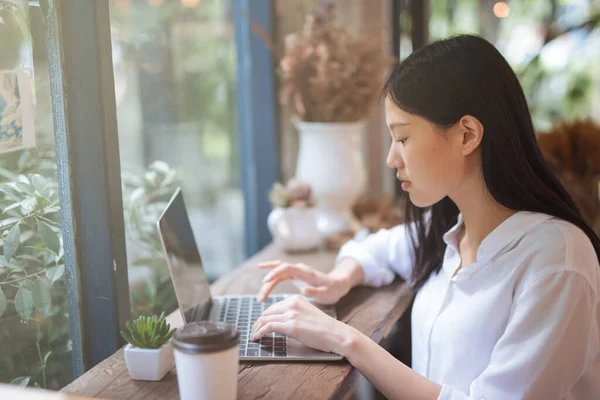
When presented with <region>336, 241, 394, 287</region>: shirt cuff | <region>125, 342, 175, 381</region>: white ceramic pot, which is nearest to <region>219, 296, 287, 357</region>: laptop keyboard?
<region>125, 342, 175, 381</region>: white ceramic pot

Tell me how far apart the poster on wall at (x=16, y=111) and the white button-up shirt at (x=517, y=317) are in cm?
83

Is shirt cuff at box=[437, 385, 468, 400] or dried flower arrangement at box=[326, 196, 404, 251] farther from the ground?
dried flower arrangement at box=[326, 196, 404, 251]

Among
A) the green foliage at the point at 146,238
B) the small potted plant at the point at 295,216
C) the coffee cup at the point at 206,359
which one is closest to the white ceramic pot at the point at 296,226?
the small potted plant at the point at 295,216

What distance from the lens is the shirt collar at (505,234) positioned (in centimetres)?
130

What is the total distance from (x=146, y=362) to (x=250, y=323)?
309 mm

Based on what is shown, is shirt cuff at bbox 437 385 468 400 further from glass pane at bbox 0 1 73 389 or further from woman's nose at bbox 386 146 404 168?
glass pane at bbox 0 1 73 389

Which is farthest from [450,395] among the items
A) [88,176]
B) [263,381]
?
[88,176]

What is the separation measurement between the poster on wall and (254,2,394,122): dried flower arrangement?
3.58 feet

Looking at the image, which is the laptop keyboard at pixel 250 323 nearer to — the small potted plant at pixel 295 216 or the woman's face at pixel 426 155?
the woman's face at pixel 426 155

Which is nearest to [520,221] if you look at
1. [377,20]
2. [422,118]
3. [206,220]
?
[422,118]

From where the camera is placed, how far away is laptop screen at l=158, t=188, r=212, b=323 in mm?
1294

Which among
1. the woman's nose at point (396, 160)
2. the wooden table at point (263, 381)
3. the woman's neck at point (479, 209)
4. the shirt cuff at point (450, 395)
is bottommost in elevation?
the shirt cuff at point (450, 395)

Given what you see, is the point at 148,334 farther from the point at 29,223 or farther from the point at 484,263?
the point at 484,263

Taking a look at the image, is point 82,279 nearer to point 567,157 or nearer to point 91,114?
point 91,114
